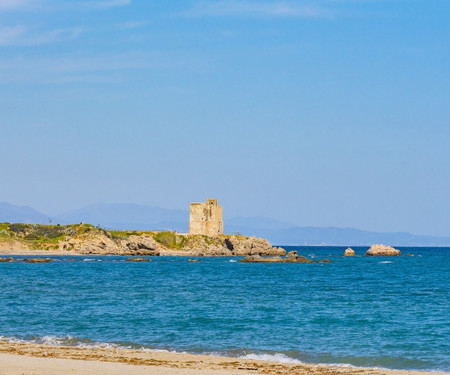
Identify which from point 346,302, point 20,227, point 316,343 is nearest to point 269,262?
point 20,227

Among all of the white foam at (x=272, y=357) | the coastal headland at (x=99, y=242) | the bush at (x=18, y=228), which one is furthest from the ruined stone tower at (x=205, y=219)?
the white foam at (x=272, y=357)

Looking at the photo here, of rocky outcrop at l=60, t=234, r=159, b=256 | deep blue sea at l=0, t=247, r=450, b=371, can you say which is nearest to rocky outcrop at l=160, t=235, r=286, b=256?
rocky outcrop at l=60, t=234, r=159, b=256

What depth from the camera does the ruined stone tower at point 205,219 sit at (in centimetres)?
19488

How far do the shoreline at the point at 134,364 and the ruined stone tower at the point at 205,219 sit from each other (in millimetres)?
162056

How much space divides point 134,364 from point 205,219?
553 feet

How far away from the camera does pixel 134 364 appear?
2716 cm

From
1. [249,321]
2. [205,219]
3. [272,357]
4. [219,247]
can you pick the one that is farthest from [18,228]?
[272,357]

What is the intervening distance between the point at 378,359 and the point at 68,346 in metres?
14.9

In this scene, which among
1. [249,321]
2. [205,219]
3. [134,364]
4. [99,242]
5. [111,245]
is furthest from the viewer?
[205,219]

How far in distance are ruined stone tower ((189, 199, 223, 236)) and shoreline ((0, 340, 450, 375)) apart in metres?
162

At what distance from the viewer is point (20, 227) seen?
605 feet

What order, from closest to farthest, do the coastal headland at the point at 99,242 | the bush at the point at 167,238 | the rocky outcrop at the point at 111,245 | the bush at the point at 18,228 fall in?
1. the rocky outcrop at the point at 111,245
2. the coastal headland at the point at 99,242
3. the bush at the point at 18,228
4. the bush at the point at 167,238

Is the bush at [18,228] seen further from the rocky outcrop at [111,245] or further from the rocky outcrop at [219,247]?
the rocky outcrop at [219,247]

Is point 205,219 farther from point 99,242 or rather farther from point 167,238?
point 99,242
